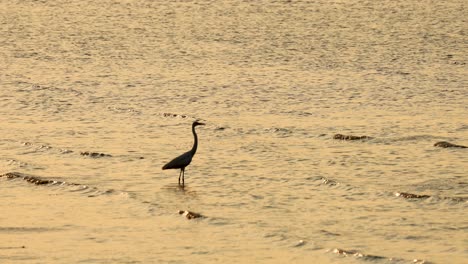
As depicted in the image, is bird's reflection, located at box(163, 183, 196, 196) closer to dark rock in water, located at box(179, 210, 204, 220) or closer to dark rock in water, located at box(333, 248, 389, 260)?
dark rock in water, located at box(179, 210, 204, 220)

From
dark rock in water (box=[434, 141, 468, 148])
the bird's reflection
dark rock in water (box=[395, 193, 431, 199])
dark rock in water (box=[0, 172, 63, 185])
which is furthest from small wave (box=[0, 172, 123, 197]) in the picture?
dark rock in water (box=[434, 141, 468, 148])

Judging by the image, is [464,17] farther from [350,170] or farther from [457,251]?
[457,251]

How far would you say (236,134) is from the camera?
21984 mm

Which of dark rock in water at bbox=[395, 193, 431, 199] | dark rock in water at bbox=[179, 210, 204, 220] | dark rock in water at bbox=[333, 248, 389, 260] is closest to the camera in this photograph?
dark rock in water at bbox=[333, 248, 389, 260]

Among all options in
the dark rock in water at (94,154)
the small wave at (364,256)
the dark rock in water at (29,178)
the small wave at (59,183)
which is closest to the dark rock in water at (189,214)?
the small wave at (59,183)

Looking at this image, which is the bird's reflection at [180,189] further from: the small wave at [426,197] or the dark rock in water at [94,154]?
the small wave at [426,197]

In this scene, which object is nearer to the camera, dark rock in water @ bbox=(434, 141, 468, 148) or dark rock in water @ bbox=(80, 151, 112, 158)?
dark rock in water @ bbox=(80, 151, 112, 158)

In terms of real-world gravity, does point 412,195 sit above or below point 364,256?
below

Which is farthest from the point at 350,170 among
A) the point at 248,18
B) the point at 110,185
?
the point at 248,18

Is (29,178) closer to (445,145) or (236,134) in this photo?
(236,134)

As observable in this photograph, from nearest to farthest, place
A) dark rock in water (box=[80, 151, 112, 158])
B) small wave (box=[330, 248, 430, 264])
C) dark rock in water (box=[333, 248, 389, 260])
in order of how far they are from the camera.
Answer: small wave (box=[330, 248, 430, 264]), dark rock in water (box=[333, 248, 389, 260]), dark rock in water (box=[80, 151, 112, 158])

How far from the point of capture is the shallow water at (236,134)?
15031mm

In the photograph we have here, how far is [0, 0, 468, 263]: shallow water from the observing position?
1503 centimetres

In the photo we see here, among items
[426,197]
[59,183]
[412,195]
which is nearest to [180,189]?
[59,183]
